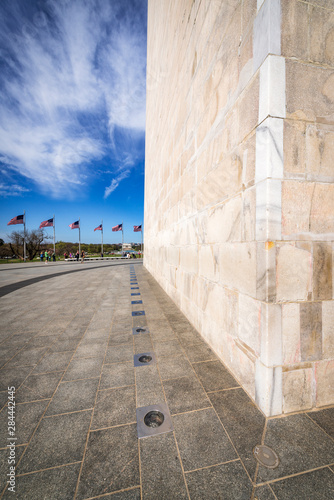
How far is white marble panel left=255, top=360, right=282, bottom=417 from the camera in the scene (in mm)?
2117

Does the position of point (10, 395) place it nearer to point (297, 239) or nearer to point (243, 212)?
point (243, 212)

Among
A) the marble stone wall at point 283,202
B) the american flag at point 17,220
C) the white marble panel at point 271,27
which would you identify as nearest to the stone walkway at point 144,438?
the marble stone wall at point 283,202

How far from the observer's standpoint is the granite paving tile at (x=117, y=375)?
8.84 feet

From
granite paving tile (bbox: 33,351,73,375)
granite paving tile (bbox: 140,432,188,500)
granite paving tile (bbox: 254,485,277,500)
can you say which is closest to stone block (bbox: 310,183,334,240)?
granite paving tile (bbox: 254,485,277,500)

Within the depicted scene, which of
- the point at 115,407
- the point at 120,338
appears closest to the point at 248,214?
the point at 115,407

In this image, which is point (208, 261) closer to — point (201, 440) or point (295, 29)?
point (201, 440)

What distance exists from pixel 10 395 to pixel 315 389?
354cm

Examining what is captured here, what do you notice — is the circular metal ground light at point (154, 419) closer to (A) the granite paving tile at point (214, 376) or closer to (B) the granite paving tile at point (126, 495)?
(B) the granite paving tile at point (126, 495)

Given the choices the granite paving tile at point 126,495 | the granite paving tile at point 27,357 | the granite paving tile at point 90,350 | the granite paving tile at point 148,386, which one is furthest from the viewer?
the granite paving tile at point 90,350

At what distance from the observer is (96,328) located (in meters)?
4.57

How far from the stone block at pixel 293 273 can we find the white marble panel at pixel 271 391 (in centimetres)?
76

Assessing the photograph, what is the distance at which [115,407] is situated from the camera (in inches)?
89.2

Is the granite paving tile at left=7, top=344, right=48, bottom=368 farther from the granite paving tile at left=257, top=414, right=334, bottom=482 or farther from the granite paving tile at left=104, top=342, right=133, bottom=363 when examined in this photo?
the granite paving tile at left=257, top=414, right=334, bottom=482

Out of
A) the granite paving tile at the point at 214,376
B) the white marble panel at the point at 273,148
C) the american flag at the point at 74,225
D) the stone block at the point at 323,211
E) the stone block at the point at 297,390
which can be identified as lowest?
the granite paving tile at the point at 214,376
